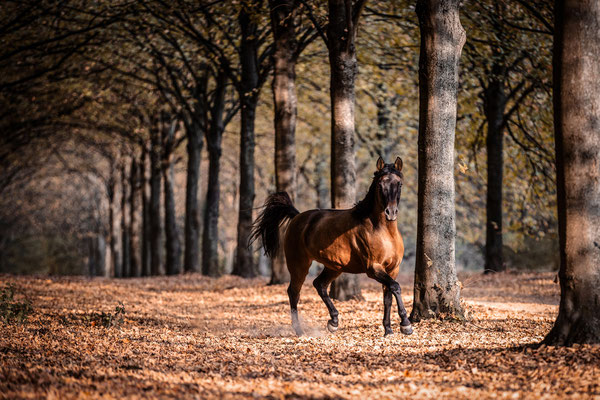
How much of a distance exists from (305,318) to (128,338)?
3.51m

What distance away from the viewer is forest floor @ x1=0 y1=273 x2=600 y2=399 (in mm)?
5000

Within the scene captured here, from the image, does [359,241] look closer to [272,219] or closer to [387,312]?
[387,312]

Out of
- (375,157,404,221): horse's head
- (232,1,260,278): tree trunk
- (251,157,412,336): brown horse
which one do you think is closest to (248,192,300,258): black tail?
(251,157,412,336): brown horse

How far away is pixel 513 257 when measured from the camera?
110 feet

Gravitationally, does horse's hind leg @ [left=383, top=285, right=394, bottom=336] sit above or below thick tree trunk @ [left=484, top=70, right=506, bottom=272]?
below

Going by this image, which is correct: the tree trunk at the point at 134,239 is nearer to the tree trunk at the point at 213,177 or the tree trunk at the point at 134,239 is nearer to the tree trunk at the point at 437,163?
the tree trunk at the point at 213,177

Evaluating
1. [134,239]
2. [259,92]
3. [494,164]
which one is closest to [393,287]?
[259,92]

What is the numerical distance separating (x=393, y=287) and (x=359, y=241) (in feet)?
2.54

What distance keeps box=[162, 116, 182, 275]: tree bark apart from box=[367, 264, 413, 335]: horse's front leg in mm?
19211

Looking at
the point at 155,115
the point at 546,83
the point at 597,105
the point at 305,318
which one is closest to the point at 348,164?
the point at 305,318

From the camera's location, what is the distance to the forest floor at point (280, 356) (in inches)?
197

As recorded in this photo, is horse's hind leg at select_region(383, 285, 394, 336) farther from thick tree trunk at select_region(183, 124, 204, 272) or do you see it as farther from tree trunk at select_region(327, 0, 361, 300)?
thick tree trunk at select_region(183, 124, 204, 272)

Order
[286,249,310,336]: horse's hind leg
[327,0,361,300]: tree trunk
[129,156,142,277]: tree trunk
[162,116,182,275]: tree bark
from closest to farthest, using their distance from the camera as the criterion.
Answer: [286,249,310,336]: horse's hind leg, [327,0,361,300]: tree trunk, [162,116,182,275]: tree bark, [129,156,142,277]: tree trunk

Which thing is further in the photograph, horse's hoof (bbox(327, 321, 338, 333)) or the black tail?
the black tail
